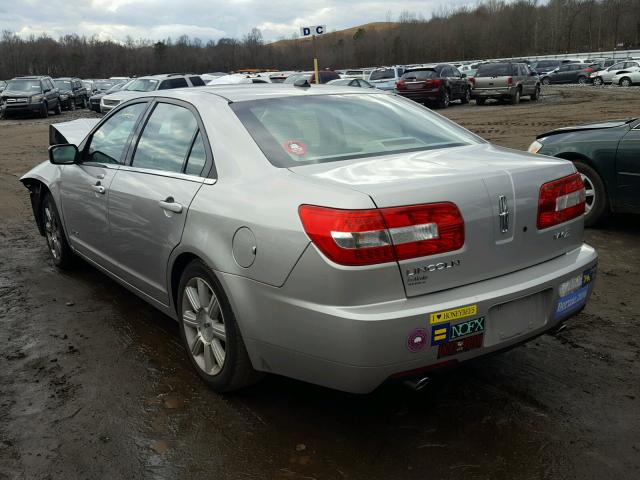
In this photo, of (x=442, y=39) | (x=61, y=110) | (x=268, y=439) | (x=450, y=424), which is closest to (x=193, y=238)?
(x=268, y=439)

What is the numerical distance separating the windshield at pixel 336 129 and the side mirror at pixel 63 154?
178 cm

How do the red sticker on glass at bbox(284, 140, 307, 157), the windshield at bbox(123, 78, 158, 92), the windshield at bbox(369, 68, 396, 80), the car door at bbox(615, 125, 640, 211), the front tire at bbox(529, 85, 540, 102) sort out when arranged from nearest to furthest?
the red sticker on glass at bbox(284, 140, 307, 157) < the car door at bbox(615, 125, 640, 211) < the windshield at bbox(123, 78, 158, 92) < the front tire at bbox(529, 85, 540, 102) < the windshield at bbox(369, 68, 396, 80)

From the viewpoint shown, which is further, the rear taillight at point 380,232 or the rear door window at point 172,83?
the rear door window at point 172,83

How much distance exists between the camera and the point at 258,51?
123 m

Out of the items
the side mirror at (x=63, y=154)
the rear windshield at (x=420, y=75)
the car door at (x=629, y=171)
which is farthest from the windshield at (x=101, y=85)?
the car door at (x=629, y=171)

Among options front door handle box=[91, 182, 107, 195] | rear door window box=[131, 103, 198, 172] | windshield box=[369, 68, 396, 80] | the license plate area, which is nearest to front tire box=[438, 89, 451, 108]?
windshield box=[369, 68, 396, 80]

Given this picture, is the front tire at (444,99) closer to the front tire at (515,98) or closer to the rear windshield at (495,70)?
the rear windshield at (495,70)

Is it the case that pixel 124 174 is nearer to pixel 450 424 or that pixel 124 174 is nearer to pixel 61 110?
pixel 450 424

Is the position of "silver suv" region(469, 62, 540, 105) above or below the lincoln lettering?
above

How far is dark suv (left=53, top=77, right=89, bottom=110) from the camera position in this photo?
1280 inches

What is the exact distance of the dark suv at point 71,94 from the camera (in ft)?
107

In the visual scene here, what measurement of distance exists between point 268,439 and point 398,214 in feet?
3.96

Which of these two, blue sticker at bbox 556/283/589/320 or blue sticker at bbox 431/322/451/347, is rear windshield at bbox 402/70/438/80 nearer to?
blue sticker at bbox 556/283/589/320

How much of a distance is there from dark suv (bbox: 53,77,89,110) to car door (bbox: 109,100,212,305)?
30.7 metres
